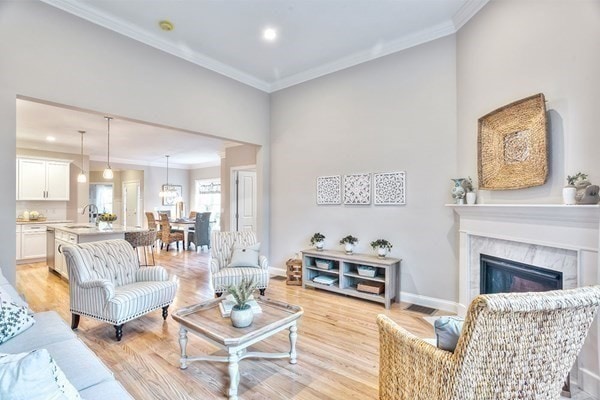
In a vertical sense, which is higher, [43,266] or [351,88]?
[351,88]

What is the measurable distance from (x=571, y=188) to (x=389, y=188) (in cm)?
200

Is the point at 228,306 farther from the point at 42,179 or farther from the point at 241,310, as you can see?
the point at 42,179

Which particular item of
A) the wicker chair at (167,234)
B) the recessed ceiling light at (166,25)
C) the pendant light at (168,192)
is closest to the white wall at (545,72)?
the recessed ceiling light at (166,25)

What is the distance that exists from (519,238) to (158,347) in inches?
128

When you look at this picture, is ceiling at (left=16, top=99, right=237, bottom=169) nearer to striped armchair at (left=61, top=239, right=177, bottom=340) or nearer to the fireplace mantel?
striped armchair at (left=61, top=239, right=177, bottom=340)

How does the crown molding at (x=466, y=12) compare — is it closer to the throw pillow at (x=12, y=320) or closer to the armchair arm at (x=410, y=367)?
the armchair arm at (x=410, y=367)

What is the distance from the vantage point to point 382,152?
394 cm

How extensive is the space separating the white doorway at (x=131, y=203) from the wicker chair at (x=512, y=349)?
1077cm

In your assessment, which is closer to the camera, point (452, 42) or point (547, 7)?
point (547, 7)

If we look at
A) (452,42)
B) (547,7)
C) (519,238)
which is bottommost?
(519,238)

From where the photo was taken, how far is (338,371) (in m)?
2.26

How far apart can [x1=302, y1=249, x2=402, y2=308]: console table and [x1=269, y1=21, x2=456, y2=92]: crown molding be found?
2.70m

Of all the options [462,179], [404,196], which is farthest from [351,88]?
[462,179]

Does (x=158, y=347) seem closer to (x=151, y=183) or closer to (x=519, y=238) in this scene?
(x=519, y=238)
